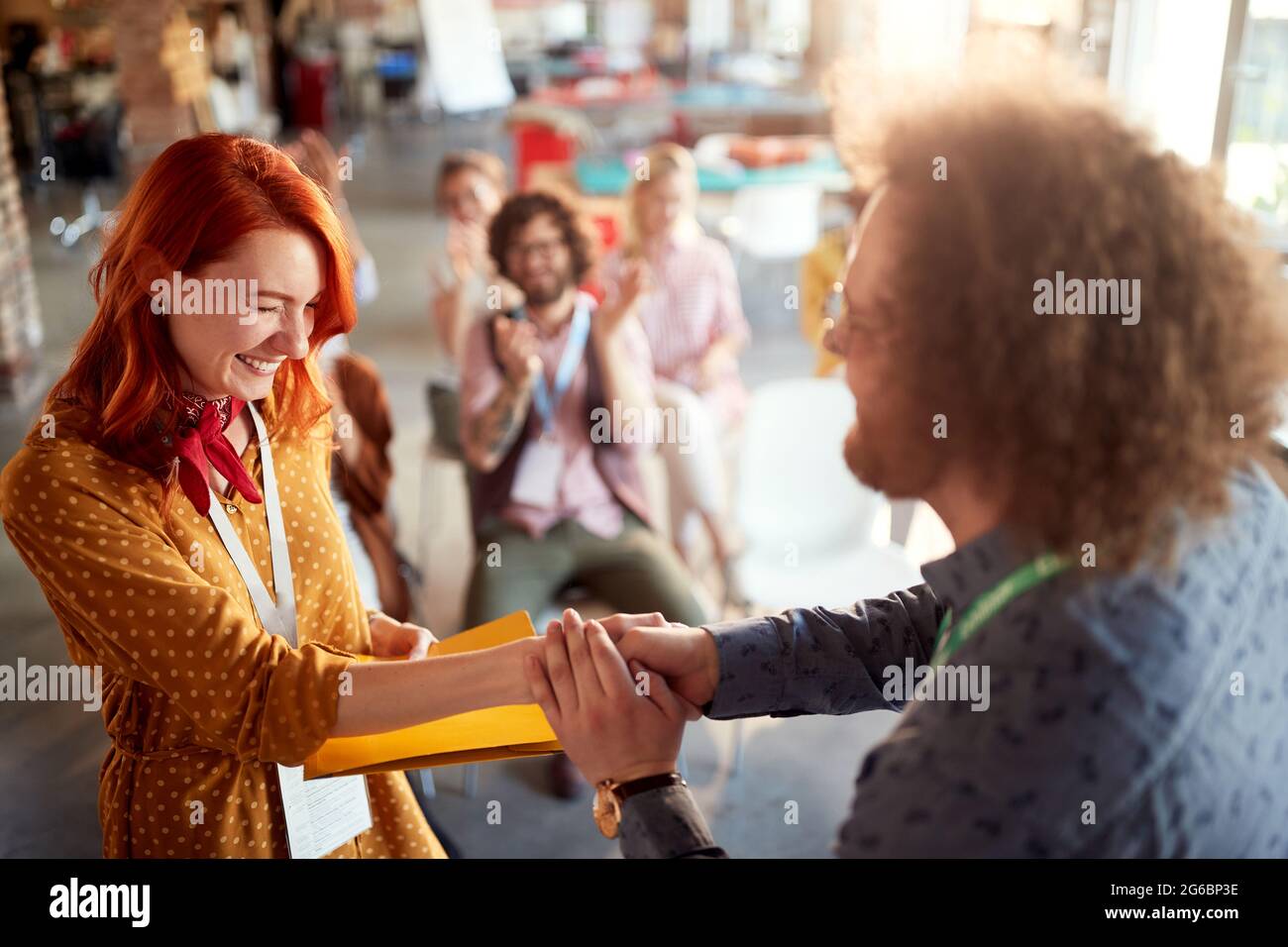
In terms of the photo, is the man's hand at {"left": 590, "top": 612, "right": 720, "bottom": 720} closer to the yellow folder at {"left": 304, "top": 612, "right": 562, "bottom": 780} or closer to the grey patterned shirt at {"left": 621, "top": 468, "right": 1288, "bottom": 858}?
the yellow folder at {"left": 304, "top": 612, "right": 562, "bottom": 780}

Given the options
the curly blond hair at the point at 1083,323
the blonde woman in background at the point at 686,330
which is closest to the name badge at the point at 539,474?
the blonde woman in background at the point at 686,330

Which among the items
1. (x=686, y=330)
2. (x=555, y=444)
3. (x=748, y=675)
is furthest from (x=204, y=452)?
(x=686, y=330)

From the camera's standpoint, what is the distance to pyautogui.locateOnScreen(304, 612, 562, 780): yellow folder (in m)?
1.30

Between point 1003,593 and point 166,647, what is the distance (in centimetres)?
85

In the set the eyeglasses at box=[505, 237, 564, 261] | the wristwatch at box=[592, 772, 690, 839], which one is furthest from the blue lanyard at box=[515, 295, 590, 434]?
the wristwatch at box=[592, 772, 690, 839]

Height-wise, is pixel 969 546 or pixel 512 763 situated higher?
pixel 969 546

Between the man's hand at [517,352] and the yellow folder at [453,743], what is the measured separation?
188 cm

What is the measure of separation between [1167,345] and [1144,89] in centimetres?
421

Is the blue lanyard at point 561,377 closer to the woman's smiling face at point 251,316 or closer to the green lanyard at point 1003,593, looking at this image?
the woman's smiling face at point 251,316

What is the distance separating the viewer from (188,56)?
9.41 meters

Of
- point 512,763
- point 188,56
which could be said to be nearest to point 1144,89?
Result: point 512,763

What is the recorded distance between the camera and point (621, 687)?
4.10 ft

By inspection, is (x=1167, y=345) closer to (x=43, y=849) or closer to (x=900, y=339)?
(x=900, y=339)
